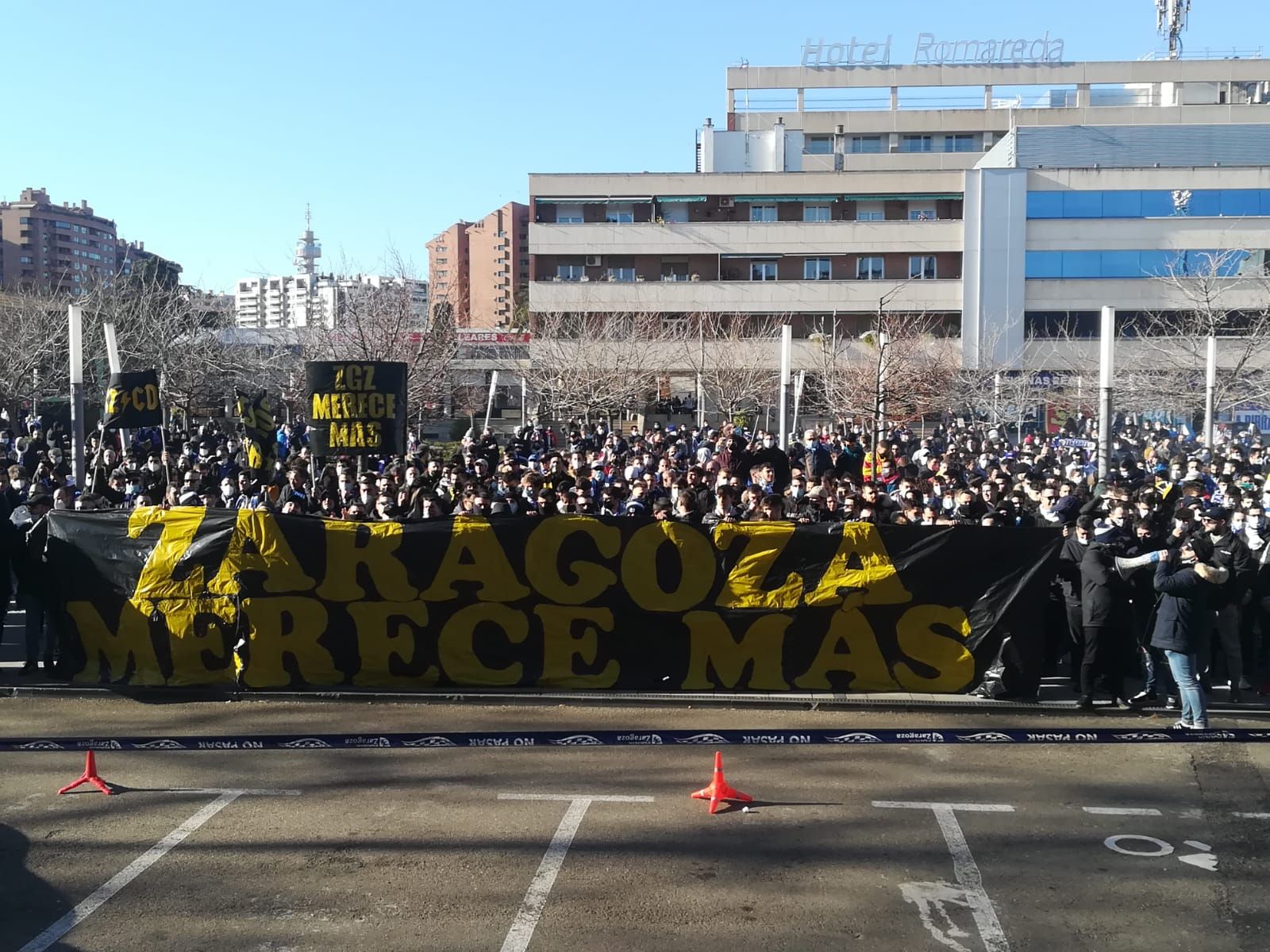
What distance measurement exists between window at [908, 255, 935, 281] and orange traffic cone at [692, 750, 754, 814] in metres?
55.8

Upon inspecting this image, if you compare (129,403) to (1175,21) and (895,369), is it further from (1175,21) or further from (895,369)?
(1175,21)

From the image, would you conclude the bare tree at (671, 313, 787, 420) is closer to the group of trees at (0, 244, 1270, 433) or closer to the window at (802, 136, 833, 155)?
the group of trees at (0, 244, 1270, 433)

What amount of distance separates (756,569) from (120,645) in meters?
6.08

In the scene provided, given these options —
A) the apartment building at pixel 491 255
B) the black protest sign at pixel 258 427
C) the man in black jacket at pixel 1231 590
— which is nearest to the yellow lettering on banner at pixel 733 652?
the man in black jacket at pixel 1231 590

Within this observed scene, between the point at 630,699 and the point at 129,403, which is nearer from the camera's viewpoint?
the point at 630,699

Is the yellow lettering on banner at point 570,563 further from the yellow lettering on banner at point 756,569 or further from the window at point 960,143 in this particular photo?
the window at point 960,143

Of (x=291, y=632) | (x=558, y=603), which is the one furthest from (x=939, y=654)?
(x=291, y=632)

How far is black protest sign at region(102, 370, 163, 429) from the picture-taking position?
56.2 feet

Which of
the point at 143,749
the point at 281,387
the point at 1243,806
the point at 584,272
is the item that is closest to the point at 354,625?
the point at 143,749

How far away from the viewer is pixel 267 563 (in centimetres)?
1115

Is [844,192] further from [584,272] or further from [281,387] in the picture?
[281,387]

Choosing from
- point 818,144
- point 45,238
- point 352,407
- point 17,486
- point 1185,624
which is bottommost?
point 1185,624

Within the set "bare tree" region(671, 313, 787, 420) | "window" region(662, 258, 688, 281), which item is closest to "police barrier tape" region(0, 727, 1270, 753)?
"bare tree" region(671, 313, 787, 420)

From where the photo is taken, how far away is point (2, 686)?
11148 millimetres
